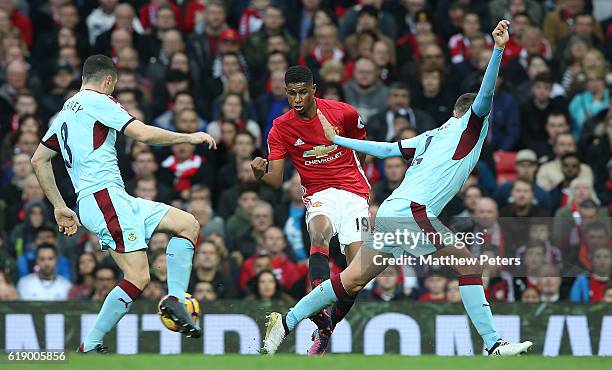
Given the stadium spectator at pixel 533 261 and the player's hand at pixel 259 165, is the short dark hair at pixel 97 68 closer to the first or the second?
the player's hand at pixel 259 165

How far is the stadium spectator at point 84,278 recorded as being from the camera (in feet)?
50.3

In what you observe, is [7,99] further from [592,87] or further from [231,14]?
[592,87]

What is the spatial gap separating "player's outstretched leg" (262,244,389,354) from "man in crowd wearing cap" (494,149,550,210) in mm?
4847

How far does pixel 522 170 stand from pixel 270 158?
4572 mm

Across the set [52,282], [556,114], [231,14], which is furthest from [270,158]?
[231,14]

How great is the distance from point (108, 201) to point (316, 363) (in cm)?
203

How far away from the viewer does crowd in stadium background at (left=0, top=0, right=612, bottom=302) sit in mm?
15047

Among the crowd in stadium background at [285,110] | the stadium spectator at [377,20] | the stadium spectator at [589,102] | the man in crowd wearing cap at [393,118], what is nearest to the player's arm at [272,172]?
the crowd in stadium background at [285,110]

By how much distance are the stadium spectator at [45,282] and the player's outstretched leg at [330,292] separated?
399cm

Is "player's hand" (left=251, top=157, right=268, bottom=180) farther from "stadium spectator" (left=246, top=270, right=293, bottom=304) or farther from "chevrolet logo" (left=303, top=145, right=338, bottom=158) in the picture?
"stadium spectator" (left=246, top=270, right=293, bottom=304)

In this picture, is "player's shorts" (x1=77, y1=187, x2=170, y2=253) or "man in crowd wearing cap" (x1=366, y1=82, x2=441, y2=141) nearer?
"player's shorts" (x1=77, y1=187, x2=170, y2=253)

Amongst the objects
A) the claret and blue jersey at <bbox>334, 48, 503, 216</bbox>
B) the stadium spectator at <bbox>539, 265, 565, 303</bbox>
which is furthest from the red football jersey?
the stadium spectator at <bbox>539, 265, 565, 303</bbox>

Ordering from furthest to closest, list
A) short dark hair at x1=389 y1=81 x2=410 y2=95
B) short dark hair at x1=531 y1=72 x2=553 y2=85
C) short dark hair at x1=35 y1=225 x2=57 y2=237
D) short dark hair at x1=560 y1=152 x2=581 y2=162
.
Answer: short dark hair at x1=531 y1=72 x2=553 y2=85 → short dark hair at x1=389 y1=81 x2=410 y2=95 → short dark hair at x1=560 y1=152 x2=581 y2=162 → short dark hair at x1=35 y1=225 x2=57 y2=237

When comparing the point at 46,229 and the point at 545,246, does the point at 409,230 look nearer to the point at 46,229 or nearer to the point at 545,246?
the point at 545,246
